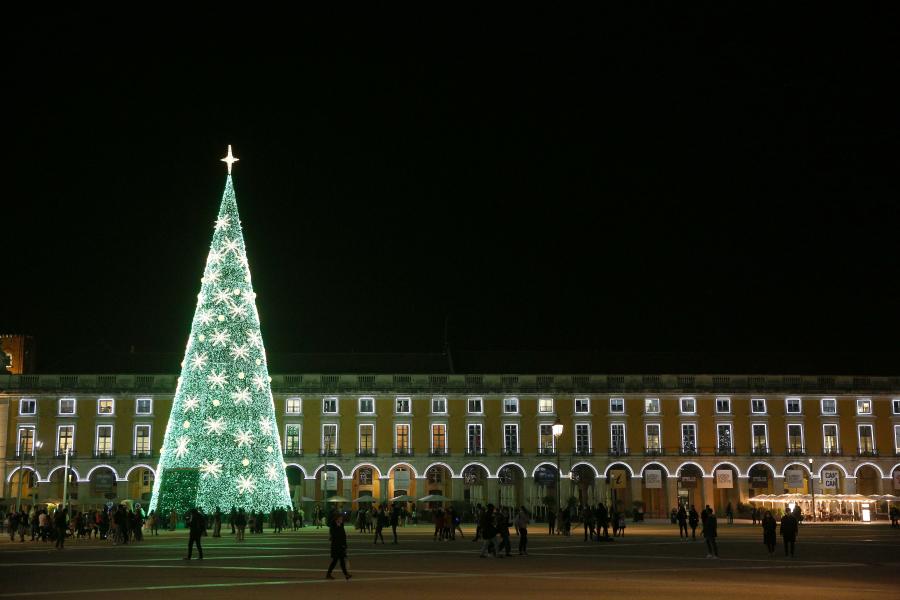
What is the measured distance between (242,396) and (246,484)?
3.27m

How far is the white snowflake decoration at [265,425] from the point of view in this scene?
139 feet

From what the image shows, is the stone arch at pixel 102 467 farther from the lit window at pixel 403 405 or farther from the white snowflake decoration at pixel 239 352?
the white snowflake decoration at pixel 239 352

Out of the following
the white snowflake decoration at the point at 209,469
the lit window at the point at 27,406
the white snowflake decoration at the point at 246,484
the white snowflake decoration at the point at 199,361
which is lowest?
the white snowflake decoration at the point at 246,484

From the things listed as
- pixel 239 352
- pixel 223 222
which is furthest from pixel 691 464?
pixel 223 222

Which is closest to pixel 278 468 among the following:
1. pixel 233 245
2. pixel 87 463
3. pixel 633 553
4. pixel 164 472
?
pixel 164 472

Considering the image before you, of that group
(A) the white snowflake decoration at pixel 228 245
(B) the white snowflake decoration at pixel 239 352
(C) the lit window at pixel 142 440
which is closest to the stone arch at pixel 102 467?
(C) the lit window at pixel 142 440

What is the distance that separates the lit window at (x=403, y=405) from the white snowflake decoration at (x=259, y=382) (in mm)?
35570

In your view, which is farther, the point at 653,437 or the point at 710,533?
the point at 653,437

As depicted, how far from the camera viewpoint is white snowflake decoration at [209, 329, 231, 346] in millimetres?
41969

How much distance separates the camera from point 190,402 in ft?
138

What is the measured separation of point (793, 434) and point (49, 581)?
66442mm

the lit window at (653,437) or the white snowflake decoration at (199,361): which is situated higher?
the white snowflake decoration at (199,361)

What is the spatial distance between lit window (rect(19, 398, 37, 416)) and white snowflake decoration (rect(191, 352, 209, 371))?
39089 mm

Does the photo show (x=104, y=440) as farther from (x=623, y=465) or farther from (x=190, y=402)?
(x=190, y=402)
